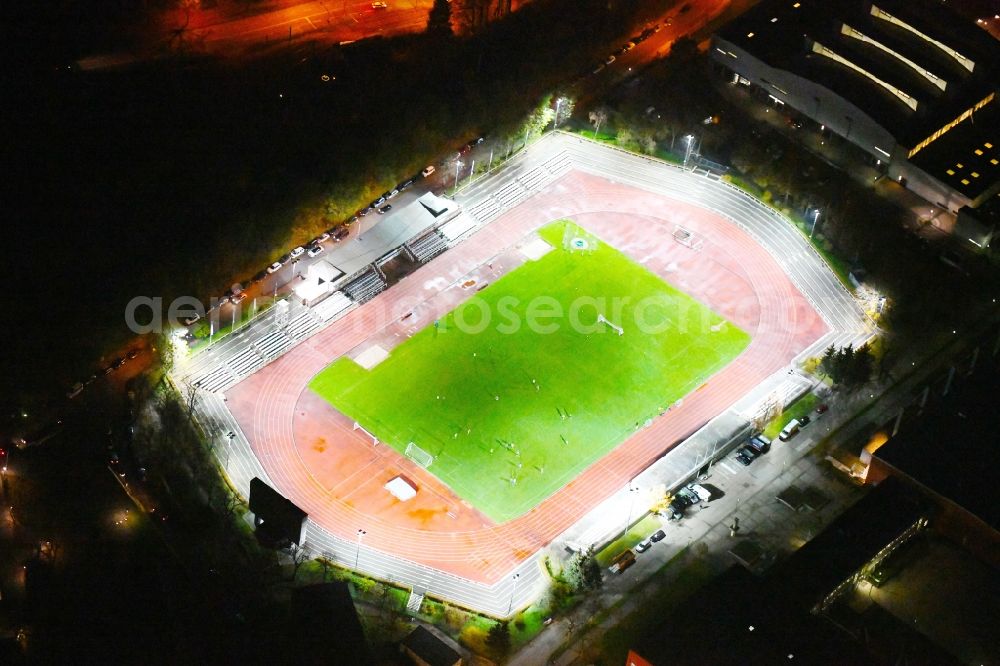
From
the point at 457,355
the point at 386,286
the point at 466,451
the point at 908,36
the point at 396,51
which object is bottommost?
the point at 466,451

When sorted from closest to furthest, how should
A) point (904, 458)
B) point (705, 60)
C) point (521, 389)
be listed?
point (904, 458)
point (521, 389)
point (705, 60)

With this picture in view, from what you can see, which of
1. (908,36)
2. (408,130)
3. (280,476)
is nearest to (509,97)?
(408,130)

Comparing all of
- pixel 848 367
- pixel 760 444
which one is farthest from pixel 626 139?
pixel 760 444

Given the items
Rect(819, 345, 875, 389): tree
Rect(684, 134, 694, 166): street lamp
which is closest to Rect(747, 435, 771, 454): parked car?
Rect(819, 345, 875, 389): tree

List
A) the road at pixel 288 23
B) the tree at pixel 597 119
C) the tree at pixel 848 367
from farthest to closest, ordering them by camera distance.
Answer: the road at pixel 288 23, the tree at pixel 597 119, the tree at pixel 848 367

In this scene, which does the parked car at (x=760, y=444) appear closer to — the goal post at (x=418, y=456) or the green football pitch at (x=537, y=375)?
the green football pitch at (x=537, y=375)

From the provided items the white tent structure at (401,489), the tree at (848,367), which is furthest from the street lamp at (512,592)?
the tree at (848,367)

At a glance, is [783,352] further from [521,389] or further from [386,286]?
[386,286]
